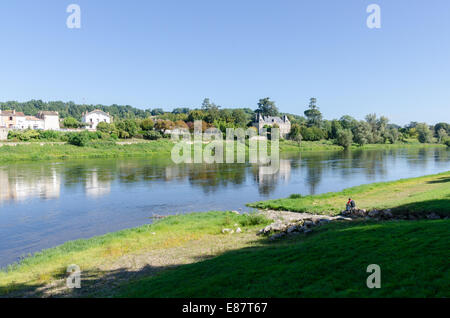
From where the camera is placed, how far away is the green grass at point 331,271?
655cm

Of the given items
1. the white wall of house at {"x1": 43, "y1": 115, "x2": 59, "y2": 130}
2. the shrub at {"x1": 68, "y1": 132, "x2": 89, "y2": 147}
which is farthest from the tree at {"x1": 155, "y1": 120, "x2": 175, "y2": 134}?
the white wall of house at {"x1": 43, "y1": 115, "x2": 59, "y2": 130}

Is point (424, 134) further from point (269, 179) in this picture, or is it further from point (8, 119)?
point (8, 119)

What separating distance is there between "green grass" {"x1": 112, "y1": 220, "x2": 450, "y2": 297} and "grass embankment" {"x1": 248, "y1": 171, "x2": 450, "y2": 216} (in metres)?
6.90

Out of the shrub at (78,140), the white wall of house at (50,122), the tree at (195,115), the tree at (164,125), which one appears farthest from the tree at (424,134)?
the white wall of house at (50,122)

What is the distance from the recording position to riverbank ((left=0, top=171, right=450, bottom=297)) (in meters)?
7.02

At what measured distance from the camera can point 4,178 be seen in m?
39.5

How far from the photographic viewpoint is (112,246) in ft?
50.0

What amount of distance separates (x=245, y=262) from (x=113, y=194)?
23582 millimetres

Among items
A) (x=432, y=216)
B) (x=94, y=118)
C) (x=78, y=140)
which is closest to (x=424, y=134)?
(x=78, y=140)

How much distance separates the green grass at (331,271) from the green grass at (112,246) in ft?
13.1

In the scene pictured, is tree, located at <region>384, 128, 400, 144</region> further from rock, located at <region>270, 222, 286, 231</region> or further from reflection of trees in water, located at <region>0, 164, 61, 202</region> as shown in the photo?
rock, located at <region>270, 222, 286, 231</region>

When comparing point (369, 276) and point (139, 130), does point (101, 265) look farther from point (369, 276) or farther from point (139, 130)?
point (139, 130)

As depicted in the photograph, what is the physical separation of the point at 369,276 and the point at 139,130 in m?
89.9
